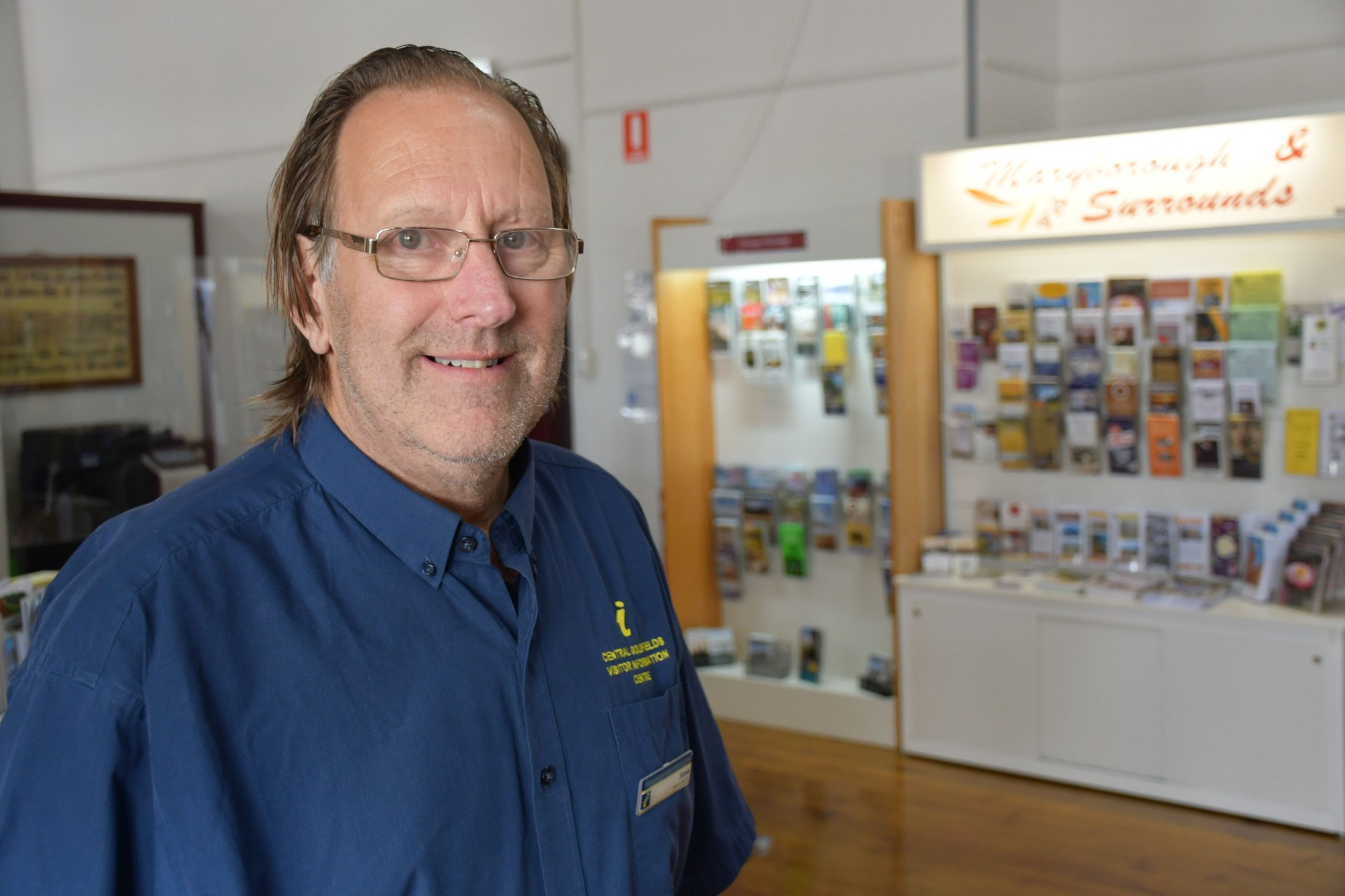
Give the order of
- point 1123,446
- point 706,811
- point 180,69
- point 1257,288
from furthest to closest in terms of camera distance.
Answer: point 180,69 → point 1123,446 → point 1257,288 → point 706,811

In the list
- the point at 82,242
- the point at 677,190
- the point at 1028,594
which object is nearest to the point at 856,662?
the point at 1028,594

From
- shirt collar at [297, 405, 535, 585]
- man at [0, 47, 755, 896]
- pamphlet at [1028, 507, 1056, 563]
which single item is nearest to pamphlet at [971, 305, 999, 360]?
pamphlet at [1028, 507, 1056, 563]

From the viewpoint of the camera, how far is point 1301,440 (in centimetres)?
430

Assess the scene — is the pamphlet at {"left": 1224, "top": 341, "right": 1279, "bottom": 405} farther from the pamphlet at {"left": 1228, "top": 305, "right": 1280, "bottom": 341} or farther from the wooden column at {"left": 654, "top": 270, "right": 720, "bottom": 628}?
the wooden column at {"left": 654, "top": 270, "right": 720, "bottom": 628}

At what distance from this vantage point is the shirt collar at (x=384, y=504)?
122 cm

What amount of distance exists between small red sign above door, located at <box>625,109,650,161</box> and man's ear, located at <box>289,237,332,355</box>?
4.51 m

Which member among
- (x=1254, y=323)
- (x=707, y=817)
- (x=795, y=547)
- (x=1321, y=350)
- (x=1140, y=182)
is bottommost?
(x=795, y=547)

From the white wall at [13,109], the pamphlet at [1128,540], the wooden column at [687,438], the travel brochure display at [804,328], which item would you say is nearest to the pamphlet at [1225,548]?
the pamphlet at [1128,540]

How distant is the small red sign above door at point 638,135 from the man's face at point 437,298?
4533 mm

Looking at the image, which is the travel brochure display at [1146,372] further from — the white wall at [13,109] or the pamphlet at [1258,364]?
the white wall at [13,109]

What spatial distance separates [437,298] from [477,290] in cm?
4

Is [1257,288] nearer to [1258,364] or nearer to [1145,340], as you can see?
[1258,364]

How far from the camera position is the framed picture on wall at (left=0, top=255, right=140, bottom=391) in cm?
451

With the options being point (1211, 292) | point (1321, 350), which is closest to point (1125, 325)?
point (1211, 292)
